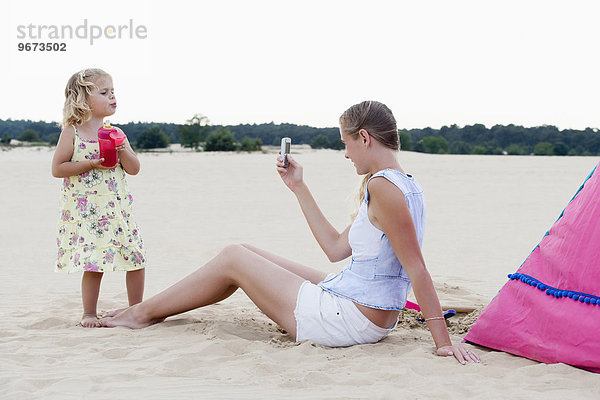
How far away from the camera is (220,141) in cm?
2894

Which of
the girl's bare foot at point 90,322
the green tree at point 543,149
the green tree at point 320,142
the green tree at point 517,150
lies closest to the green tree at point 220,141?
the green tree at point 320,142

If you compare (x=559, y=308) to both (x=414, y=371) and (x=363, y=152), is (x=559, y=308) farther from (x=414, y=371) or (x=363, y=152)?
(x=363, y=152)

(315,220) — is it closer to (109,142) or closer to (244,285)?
(244,285)

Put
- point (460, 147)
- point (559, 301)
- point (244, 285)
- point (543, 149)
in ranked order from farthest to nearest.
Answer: point (460, 147) < point (543, 149) < point (244, 285) < point (559, 301)

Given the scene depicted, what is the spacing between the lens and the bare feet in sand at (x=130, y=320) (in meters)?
4.12

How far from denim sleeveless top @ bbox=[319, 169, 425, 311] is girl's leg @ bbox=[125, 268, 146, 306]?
65.4 inches

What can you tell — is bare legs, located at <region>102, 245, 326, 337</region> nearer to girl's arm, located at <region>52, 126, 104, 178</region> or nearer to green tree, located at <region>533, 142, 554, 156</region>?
girl's arm, located at <region>52, 126, 104, 178</region>

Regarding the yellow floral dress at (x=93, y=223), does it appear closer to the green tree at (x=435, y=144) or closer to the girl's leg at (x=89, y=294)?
the girl's leg at (x=89, y=294)

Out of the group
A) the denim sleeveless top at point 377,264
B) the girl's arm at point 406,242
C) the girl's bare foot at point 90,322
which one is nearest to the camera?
the girl's arm at point 406,242

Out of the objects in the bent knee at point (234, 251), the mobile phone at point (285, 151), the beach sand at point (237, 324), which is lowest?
the beach sand at point (237, 324)

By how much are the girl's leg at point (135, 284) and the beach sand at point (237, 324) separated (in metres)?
0.35

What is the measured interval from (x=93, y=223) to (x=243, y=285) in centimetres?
130

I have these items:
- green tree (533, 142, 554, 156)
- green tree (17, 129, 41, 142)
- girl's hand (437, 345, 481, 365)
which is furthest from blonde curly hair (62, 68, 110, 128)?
green tree (533, 142, 554, 156)

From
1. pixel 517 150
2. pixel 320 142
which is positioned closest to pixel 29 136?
pixel 320 142
